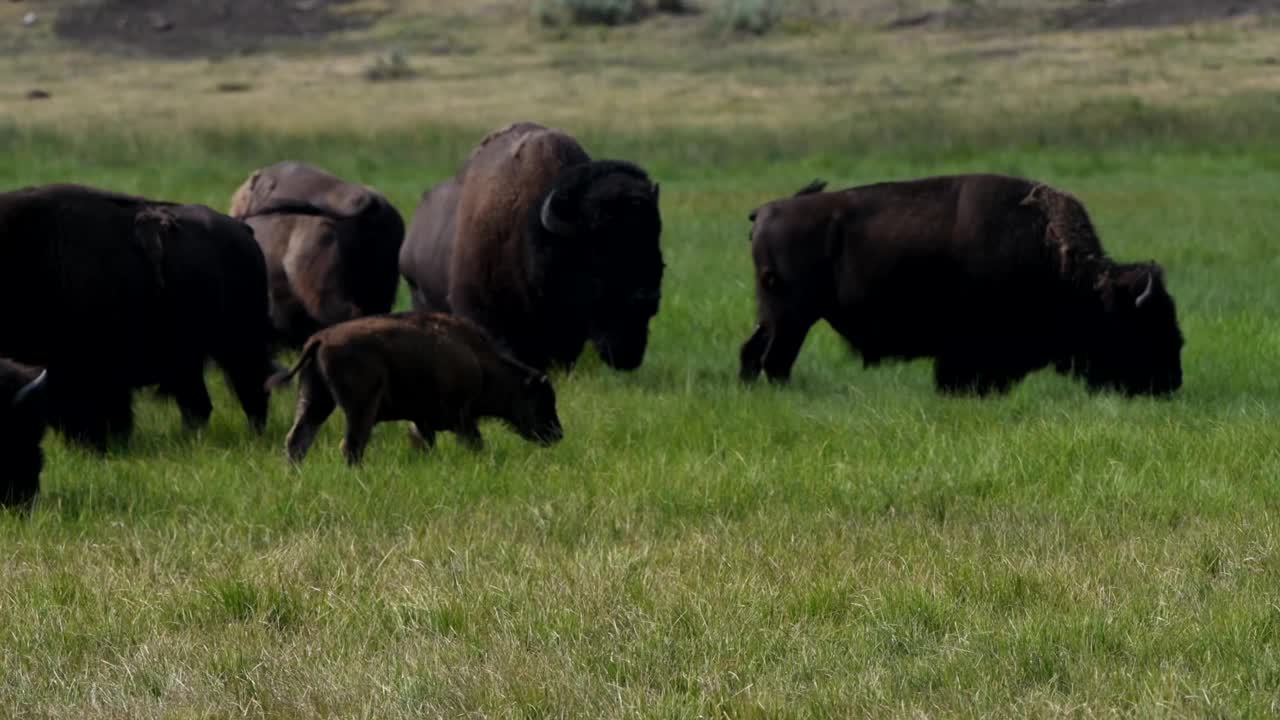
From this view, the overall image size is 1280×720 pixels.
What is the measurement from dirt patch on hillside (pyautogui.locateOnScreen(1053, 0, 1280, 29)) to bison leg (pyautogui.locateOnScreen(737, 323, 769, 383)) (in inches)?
1866

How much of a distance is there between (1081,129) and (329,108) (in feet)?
50.9

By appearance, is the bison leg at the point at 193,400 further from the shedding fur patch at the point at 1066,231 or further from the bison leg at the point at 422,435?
the shedding fur patch at the point at 1066,231

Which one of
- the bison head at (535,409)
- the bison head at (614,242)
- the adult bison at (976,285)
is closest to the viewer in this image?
the bison head at (535,409)

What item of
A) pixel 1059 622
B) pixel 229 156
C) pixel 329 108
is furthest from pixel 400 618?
pixel 329 108

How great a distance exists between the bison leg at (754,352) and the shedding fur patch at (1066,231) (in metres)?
1.90

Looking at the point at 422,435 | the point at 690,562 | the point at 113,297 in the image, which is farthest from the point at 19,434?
the point at 690,562

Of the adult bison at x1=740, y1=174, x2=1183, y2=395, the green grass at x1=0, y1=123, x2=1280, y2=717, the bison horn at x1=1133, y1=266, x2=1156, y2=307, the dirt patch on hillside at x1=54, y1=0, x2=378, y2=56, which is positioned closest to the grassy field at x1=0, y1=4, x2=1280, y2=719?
the green grass at x1=0, y1=123, x2=1280, y2=717

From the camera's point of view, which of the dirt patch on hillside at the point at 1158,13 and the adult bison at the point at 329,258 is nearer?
the adult bison at the point at 329,258

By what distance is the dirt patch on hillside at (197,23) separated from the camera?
2394 inches

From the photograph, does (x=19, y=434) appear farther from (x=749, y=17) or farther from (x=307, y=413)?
(x=749, y=17)

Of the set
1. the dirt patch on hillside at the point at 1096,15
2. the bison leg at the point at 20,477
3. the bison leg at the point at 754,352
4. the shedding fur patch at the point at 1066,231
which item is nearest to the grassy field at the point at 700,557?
the bison leg at the point at 20,477

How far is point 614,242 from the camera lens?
11930 mm

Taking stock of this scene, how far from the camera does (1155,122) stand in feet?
114

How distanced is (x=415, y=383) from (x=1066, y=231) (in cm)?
461
